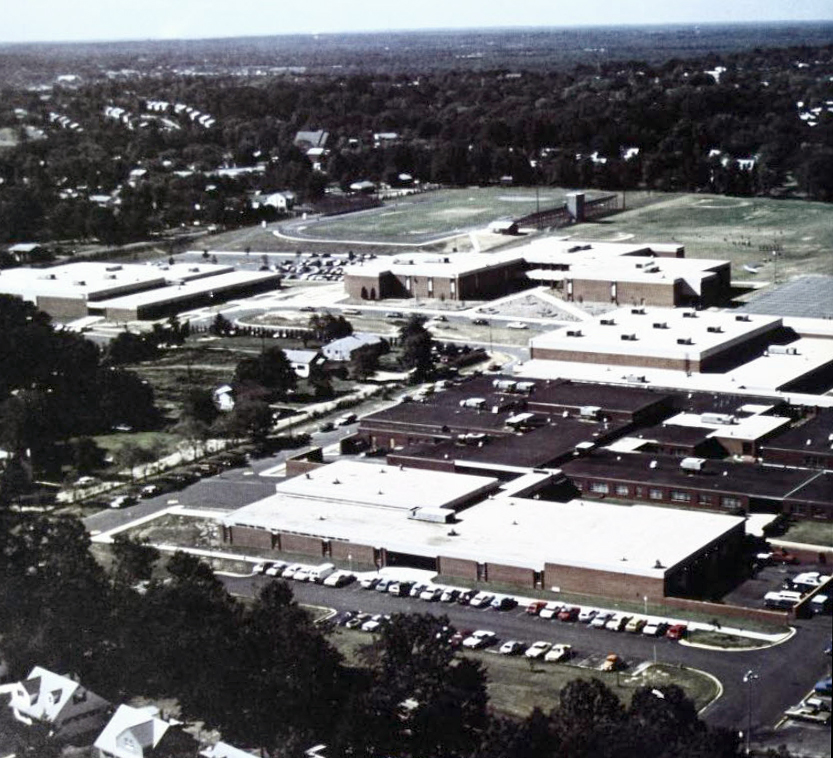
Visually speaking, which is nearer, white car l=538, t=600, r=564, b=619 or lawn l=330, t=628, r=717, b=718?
lawn l=330, t=628, r=717, b=718

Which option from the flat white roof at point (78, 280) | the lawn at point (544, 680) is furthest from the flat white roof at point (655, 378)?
the flat white roof at point (78, 280)

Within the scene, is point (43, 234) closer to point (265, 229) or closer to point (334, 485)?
point (265, 229)

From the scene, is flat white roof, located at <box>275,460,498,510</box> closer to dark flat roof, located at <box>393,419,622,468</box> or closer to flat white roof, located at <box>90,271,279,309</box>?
dark flat roof, located at <box>393,419,622,468</box>

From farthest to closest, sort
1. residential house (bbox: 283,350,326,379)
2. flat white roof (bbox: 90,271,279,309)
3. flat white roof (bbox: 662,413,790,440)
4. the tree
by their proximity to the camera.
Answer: flat white roof (bbox: 90,271,279,309) < residential house (bbox: 283,350,326,379) < the tree < flat white roof (bbox: 662,413,790,440)

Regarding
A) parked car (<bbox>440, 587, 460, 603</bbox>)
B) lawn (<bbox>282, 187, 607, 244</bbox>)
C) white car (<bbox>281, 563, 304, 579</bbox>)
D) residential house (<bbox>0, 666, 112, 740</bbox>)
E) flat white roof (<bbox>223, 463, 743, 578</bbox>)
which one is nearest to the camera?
residential house (<bbox>0, 666, 112, 740</bbox>)

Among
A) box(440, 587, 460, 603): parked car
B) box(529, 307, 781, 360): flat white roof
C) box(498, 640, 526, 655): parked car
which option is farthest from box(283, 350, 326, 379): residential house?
box(498, 640, 526, 655): parked car

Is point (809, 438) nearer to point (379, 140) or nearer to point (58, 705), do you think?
point (58, 705)

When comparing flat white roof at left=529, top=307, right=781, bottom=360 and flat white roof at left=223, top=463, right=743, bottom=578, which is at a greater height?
flat white roof at left=529, top=307, right=781, bottom=360

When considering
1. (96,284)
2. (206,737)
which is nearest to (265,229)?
(96,284)
